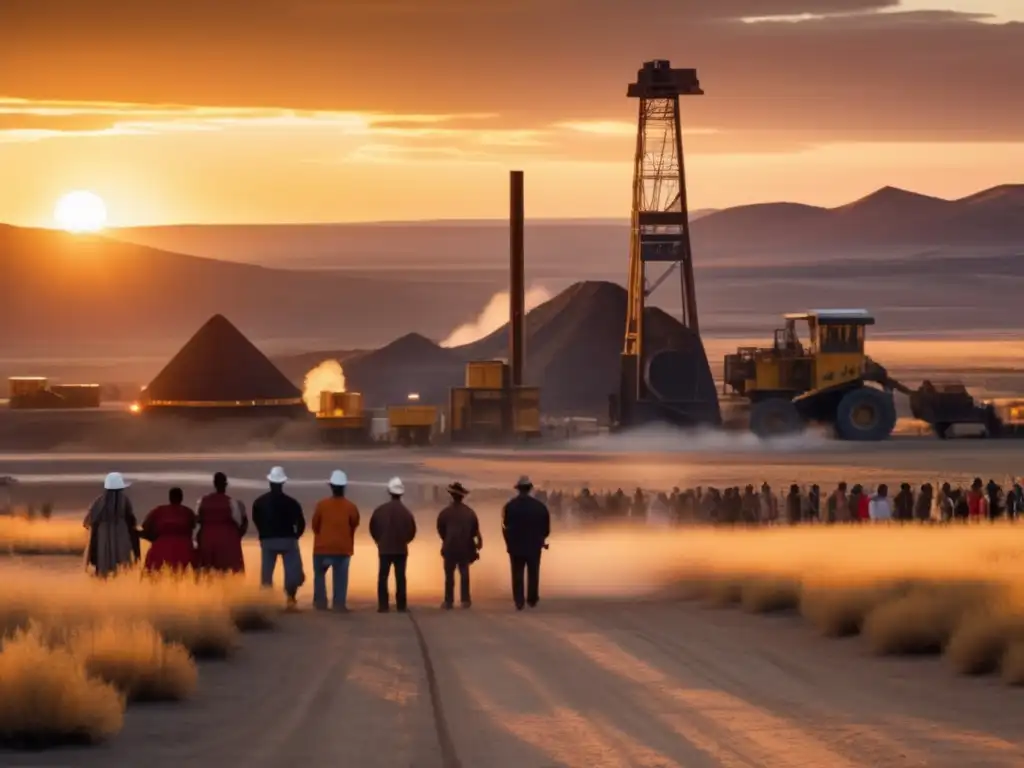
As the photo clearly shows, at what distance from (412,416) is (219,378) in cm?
1968

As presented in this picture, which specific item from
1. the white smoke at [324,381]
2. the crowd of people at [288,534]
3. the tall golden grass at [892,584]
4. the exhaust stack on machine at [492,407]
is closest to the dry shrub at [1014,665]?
the tall golden grass at [892,584]

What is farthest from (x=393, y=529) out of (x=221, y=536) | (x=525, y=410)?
(x=525, y=410)

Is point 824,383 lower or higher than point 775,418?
higher

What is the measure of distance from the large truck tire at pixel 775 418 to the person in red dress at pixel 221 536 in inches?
1946

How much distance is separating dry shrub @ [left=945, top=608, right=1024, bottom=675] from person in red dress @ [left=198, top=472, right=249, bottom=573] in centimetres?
699

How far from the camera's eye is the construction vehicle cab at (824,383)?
222ft

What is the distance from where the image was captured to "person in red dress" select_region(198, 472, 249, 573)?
19516 millimetres

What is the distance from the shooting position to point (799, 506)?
3494 cm

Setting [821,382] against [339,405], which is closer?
[821,382]

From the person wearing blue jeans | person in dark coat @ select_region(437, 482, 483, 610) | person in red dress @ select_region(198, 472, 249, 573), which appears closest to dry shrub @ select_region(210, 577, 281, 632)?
person in red dress @ select_region(198, 472, 249, 573)

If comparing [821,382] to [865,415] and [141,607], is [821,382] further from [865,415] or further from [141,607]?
[141,607]

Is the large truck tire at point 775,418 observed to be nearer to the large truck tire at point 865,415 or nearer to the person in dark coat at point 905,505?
the large truck tire at point 865,415

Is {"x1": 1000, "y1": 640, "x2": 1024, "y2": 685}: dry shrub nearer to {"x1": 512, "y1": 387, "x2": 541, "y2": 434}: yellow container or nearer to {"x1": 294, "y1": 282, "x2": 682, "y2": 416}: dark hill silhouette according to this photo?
{"x1": 512, "y1": 387, "x2": 541, "y2": 434}: yellow container

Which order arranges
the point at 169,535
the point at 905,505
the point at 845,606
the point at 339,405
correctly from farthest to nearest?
1. the point at 339,405
2. the point at 905,505
3. the point at 169,535
4. the point at 845,606
